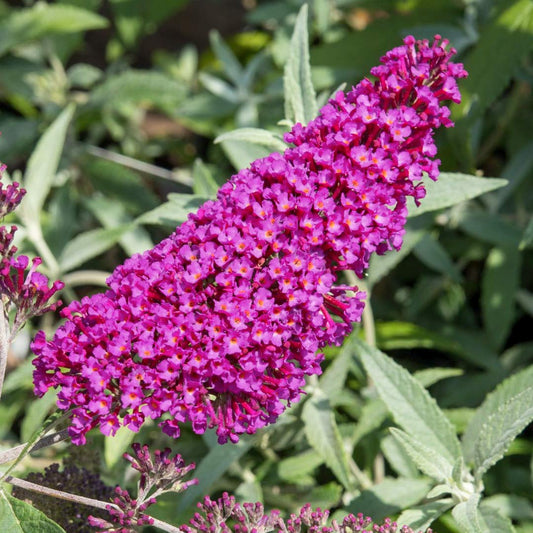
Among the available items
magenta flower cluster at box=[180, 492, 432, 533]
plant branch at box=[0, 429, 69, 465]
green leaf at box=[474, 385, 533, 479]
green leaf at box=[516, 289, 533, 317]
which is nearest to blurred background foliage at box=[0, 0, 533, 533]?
green leaf at box=[516, 289, 533, 317]

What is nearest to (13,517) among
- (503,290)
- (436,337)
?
(436,337)

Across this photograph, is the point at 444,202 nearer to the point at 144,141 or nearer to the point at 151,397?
the point at 151,397

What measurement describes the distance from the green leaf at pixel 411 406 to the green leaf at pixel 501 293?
1.39m

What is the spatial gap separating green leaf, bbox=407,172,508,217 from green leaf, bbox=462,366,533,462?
0.81m

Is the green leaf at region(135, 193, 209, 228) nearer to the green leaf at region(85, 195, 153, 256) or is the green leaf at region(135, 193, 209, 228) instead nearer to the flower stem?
the flower stem

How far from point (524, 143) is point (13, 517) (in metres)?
3.43

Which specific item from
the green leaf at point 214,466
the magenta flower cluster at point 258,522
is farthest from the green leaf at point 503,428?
the green leaf at point 214,466

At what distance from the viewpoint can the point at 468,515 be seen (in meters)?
2.48

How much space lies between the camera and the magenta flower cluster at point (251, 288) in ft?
6.73

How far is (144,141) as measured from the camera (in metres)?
5.72

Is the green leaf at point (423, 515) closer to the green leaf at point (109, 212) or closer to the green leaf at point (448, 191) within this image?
the green leaf at point (448, 191)

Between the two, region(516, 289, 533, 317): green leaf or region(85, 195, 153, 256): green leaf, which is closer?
region(516, 289, 533, 317): green leaf

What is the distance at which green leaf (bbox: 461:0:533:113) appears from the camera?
3463 mm

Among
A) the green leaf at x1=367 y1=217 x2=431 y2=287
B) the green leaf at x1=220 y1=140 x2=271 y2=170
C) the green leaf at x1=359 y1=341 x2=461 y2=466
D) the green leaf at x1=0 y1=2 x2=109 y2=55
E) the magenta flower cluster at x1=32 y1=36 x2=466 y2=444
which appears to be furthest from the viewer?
the green leaf at x1=0 y1=2 x2=109 y2=55
